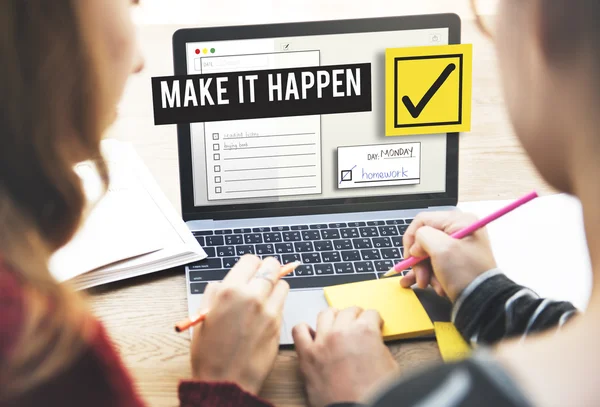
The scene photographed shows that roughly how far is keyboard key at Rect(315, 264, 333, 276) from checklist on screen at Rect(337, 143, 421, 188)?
176 millimetres

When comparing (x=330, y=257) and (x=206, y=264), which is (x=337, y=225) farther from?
(x=206, y=264)

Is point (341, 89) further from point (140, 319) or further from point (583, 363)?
point (583, 363)

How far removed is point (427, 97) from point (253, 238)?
32cm

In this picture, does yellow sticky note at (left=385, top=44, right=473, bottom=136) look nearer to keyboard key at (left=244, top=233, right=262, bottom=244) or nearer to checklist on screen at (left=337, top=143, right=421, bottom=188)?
checklist on screen at (left=337, top=143, right=421, bottom=188)

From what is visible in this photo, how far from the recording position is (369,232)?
984 mm

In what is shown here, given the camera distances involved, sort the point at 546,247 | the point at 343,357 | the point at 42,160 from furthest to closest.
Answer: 1. the point at 546,247
2. the point at 343,357
3. the point at 42,160

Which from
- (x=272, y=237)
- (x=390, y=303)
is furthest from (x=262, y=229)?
(x=390, y=303)

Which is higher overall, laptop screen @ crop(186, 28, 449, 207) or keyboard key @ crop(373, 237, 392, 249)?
laptop screen @ crop(186, 28, 449, 207)

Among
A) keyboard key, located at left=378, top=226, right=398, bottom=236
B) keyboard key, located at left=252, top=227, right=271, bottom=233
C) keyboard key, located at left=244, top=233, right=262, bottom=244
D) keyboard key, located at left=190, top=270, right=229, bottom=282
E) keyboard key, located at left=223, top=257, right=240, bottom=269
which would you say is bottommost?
keyboard key, located at left=190, top=270, right=229, bottom=282

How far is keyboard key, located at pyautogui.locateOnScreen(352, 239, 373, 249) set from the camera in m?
0.95

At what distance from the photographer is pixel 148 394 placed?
711 millimetres

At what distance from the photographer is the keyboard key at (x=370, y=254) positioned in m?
0.92

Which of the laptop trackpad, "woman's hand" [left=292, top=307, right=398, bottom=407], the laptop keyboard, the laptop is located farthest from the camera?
the laptop

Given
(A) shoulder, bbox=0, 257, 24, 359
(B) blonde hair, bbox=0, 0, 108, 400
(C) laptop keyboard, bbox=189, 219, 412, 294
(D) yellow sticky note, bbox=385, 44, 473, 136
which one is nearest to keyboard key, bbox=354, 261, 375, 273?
(C) laptop keyboard, bbox=189, 219, 412, 294
